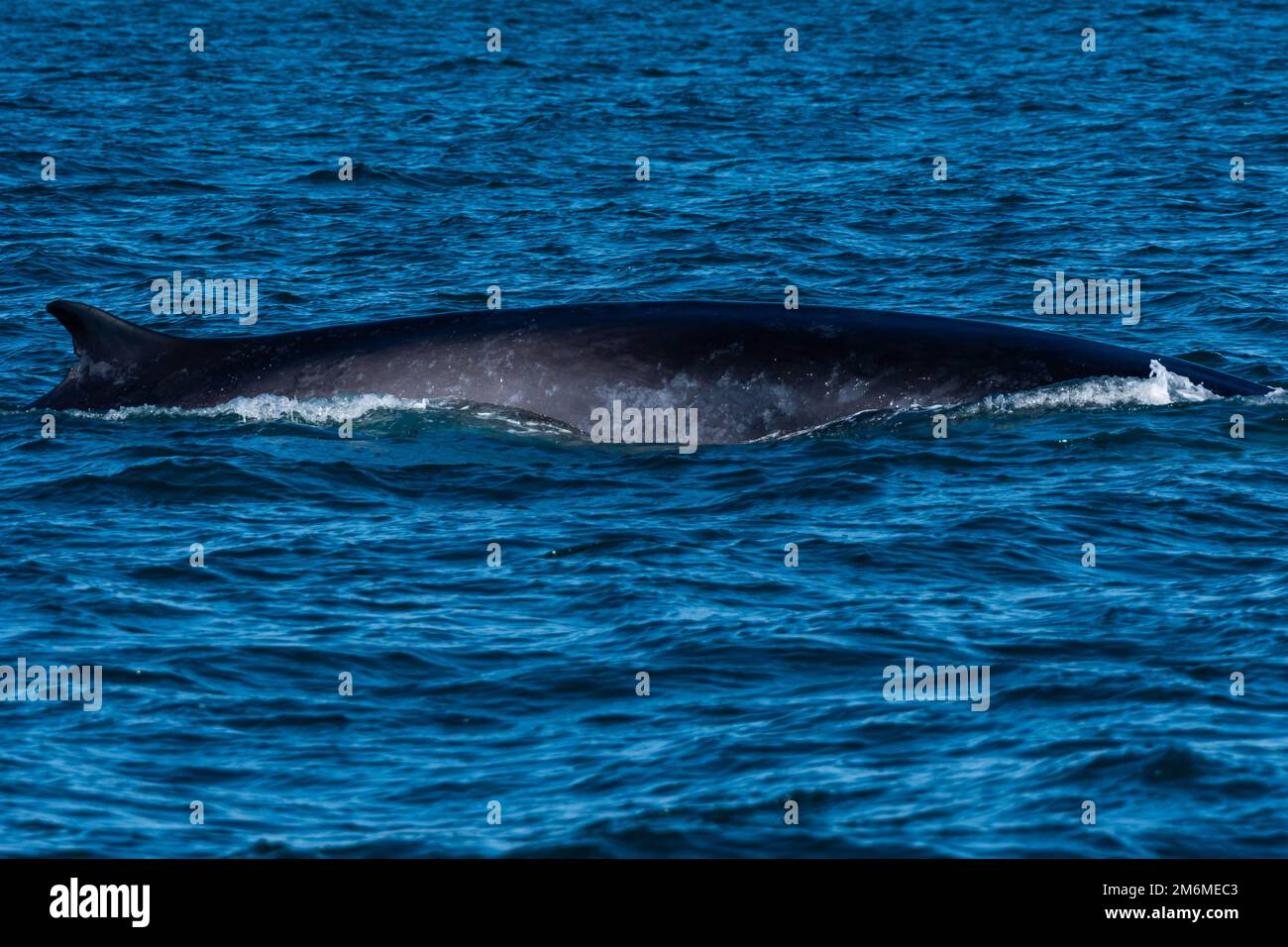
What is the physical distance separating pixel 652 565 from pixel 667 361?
2.96m

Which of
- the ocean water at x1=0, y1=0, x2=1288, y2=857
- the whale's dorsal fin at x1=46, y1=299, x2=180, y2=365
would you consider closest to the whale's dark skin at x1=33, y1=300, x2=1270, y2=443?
the whale's dorsal fin at x1=46, y1=299, x2=180, y2=365

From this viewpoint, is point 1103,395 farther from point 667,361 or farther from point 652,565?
point 652,565

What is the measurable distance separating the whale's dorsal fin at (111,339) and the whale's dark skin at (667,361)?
22mm

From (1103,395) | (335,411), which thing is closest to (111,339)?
(335,411)

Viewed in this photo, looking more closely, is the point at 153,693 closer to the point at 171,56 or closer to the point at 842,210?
the point at 842,210

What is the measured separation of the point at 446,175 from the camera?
1502 inches

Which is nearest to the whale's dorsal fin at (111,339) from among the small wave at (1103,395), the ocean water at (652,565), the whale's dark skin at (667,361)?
the whale's dark skin at (667,361)

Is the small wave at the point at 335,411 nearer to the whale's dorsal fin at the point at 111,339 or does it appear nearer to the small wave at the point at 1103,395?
the whale's dorsal fin at the point at 111,339

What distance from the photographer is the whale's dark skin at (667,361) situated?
18.5 meters

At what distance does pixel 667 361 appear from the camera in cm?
1842

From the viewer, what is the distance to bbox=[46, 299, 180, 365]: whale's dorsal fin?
1930 cm

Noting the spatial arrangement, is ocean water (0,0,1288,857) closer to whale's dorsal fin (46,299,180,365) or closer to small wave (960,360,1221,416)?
small wave (960,360,1221,416)

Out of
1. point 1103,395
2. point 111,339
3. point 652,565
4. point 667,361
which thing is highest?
point 111,339

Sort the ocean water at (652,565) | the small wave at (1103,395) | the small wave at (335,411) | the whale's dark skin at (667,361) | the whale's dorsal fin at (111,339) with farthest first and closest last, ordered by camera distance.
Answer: the whale's dorsal fin at (111,339), the small wave at (1103,395), the small wave at (335,411), the whale's dark skin at (667,361), the ocean water at (652,565)
